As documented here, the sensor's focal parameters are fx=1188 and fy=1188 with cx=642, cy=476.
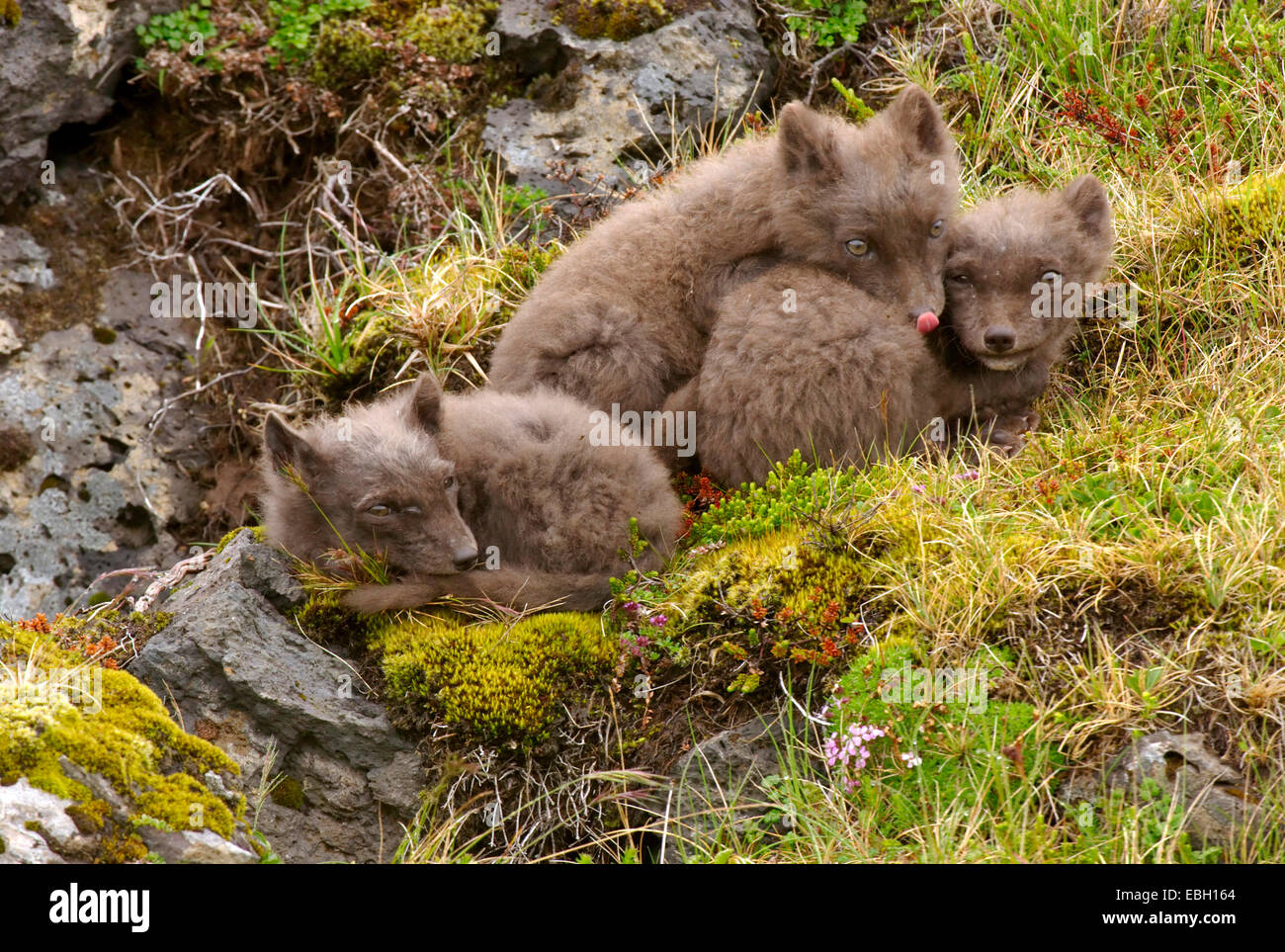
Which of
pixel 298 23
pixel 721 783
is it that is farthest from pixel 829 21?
pixel 721 783

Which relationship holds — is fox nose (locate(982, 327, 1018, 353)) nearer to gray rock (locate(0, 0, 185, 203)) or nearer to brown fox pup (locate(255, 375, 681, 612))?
brown fox pup (locate(255, 375, 681, 612))

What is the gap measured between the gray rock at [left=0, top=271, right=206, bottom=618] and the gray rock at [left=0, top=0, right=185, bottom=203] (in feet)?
3.51

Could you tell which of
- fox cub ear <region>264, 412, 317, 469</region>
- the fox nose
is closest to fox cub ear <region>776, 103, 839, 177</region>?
the fox nose

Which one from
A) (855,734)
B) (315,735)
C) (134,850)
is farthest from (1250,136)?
(134,850)

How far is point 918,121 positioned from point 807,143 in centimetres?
64

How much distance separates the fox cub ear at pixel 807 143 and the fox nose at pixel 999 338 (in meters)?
1.11

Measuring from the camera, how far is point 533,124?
27.6 ft

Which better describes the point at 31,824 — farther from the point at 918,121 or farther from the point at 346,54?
the point at 346,54

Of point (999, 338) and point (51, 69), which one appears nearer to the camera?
point (999, 338)

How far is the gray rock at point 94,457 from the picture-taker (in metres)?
7.32

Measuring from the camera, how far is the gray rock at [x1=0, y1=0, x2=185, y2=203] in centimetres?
788

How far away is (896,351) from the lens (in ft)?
18.5

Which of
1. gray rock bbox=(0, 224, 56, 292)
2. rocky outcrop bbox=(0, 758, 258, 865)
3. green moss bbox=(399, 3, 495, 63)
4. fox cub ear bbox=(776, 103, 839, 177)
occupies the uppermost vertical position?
green moss bbox=(399, 3, 495, 63)

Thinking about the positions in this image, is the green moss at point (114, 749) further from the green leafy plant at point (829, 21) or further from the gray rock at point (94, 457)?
the green leafy plant at point (829, 21)
